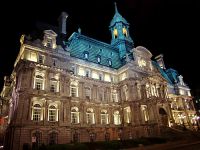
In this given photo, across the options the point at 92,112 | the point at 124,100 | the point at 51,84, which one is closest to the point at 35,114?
the point at 51,84

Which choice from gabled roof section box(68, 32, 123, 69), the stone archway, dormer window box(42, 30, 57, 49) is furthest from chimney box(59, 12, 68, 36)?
the stone archway

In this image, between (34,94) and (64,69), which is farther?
(64,69)

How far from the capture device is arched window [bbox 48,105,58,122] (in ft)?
109

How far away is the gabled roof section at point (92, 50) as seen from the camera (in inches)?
1772

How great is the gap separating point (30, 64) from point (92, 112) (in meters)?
17.1

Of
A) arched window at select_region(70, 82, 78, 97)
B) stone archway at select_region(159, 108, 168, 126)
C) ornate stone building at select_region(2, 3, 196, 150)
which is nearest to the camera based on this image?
ornate stone building at select_region(2, 3, 196, 150)

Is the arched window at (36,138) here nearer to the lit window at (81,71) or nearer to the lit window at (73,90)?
the lit window at (73,90)

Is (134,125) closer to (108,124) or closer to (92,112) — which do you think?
(108,124)

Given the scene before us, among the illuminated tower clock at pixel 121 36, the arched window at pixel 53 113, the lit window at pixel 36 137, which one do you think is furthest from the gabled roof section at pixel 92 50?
the lit window at pixel 36 137

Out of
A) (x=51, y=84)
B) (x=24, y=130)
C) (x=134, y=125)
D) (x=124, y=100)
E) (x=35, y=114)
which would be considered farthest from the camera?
(x=124, y=100)

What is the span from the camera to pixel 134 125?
42125 mm

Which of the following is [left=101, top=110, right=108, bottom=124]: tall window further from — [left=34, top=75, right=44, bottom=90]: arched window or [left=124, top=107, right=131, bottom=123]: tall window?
[left=34, top=75, right=44, bottom=90]: arched window

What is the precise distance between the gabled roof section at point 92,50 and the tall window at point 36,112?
1536cm

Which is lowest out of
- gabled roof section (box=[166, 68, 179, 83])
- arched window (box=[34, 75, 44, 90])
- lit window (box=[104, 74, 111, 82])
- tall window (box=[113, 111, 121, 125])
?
tall window (box=[113, 111, 121, 125])
